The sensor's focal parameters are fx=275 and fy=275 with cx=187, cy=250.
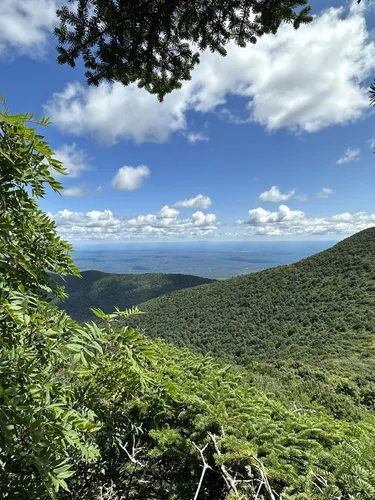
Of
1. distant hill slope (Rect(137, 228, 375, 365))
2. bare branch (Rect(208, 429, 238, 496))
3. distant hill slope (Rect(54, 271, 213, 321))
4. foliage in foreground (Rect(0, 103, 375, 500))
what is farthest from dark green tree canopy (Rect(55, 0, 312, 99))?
distant hill slope (Rect(54, 271, 213, 321))

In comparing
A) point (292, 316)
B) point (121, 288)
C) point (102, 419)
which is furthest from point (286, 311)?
point (121, 288)

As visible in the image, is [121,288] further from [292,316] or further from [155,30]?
[155,30]

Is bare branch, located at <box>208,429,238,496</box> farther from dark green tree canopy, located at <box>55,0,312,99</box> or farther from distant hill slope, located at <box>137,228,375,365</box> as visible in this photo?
distant hill slope, located at <box>137,228,375,365</box>

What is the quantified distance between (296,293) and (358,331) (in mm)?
20752

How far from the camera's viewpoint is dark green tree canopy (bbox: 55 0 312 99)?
2430 millimetres

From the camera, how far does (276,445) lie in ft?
6.57

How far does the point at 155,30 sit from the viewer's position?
2666 mm

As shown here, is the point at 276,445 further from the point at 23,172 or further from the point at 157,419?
the point at 23,172

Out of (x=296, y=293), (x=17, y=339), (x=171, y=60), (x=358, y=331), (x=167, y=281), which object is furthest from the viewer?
(x=167, y=281)

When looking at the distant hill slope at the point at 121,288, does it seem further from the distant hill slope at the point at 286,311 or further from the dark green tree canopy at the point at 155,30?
the dark green tree canopy at the point at 155,30

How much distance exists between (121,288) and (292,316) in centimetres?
8620

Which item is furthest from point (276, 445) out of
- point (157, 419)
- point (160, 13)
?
point (160, 13)

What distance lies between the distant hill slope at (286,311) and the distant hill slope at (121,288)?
→ 1811 inches

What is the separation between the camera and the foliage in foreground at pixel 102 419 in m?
1.18
